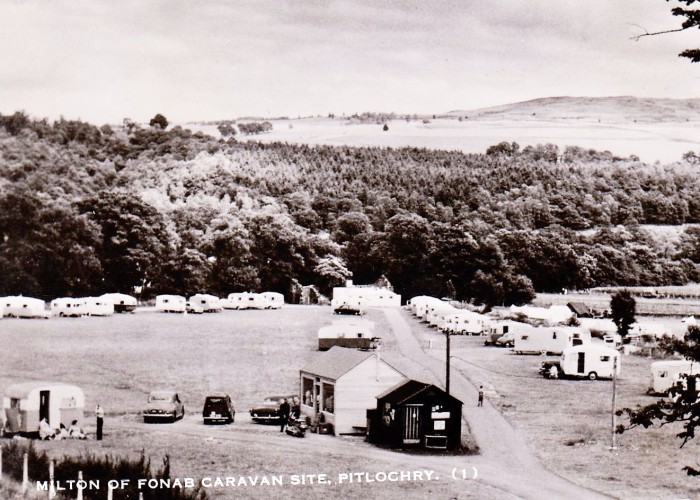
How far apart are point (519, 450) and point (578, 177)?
484 centimetres

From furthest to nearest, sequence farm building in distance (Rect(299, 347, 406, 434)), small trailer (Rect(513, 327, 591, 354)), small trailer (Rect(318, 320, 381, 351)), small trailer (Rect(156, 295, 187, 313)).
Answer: small trailer (Rect(513, 327, 591, 354))
small trailer (Rect(318, 320, 381, 351))
small trailer (Rect(156, 295, 187, 313))
farm building in distance (Rect(299, 347, 406, 434))

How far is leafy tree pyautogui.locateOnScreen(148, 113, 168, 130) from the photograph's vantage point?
38.6 ft

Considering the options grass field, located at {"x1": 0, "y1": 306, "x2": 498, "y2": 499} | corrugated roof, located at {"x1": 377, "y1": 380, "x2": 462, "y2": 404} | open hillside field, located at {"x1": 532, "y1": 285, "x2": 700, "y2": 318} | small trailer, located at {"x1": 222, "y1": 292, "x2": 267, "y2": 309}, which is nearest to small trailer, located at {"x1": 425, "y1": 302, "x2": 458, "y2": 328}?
grass field, located at {"x1": 0, "y1": 306, "x2": 498, "y2": 499}

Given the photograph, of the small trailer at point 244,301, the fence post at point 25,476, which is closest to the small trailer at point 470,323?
the small trailer at point 244,301

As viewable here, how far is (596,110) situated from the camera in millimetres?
13742

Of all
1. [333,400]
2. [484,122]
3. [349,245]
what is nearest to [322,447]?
[333,400]

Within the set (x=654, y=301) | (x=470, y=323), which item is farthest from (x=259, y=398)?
(x=654, y=301)

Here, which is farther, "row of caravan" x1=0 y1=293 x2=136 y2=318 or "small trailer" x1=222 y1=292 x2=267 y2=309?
"small trailer" x1=222 y1=292 x2=267 y2=309

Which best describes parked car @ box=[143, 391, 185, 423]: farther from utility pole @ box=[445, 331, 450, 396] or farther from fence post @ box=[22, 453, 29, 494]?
utility pole @ box=[445, 331, 450, 396]

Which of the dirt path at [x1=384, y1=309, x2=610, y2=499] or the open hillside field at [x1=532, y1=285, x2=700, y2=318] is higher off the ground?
the open hillside field at [x1=532, y1=285, x2=700, y2=318]

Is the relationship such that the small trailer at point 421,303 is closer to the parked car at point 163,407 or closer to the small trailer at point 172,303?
the small trailer at point 172,303

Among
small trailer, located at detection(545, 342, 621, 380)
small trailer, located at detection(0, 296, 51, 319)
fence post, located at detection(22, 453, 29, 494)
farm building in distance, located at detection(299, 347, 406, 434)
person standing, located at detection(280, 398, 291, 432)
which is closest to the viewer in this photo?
fence post, located at detection(22, 453, 29, 494)

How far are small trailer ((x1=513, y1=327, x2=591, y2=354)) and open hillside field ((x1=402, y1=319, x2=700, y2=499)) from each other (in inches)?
8.8

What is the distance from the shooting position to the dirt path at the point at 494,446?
10.2 meters
